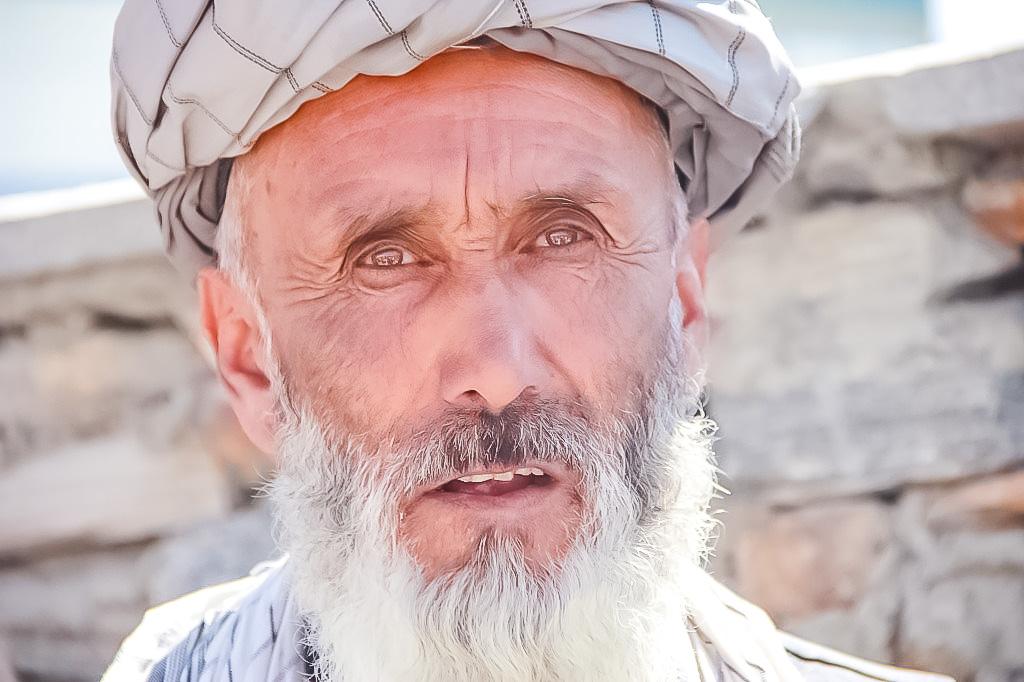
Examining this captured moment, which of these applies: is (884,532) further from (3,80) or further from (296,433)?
(3,80)

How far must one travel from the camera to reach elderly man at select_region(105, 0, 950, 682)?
4.17ft

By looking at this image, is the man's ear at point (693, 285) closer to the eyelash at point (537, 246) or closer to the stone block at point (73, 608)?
the eyelash at point (537, 246)

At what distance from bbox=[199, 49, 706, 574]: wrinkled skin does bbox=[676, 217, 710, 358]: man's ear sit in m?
0.17

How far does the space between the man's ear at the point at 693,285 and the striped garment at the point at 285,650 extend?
0.39 meters

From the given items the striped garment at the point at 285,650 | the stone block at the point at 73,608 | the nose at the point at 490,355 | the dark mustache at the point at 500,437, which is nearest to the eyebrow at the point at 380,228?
the nose at the point at 490,355

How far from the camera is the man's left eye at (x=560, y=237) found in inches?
54.4

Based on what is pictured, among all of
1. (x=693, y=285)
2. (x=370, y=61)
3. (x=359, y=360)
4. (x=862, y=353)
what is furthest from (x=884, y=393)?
(x=370, y=61)

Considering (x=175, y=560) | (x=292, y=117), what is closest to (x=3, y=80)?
(x=175, y=560)

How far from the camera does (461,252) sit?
1.33m

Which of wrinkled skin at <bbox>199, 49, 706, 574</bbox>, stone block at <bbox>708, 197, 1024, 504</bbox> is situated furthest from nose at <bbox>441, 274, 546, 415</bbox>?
stone block at <bbox>708, 197, 1024, 504</bbox>

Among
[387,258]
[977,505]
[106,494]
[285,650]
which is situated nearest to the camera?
[387,258]

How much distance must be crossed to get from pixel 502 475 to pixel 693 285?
50 cm

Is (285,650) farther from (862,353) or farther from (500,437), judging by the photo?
(862,353)

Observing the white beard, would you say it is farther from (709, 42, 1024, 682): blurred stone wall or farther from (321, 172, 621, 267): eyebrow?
(709, 42, 1024, 682): blurred stone wall
